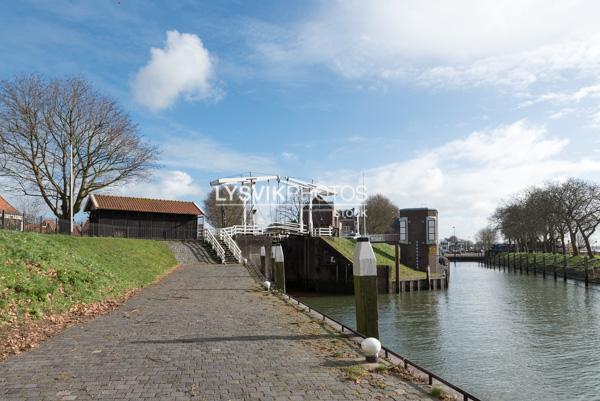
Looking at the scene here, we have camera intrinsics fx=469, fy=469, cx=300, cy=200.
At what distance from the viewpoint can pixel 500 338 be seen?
17469 millimetres

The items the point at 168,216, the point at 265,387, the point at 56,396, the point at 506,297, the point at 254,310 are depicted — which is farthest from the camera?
the point at 168,216

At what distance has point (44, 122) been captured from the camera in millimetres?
32375

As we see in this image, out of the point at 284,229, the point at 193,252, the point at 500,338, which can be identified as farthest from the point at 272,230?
the point at 500,338

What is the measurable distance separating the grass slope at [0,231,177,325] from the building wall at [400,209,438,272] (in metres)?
25.4

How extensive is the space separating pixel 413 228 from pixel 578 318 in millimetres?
20536

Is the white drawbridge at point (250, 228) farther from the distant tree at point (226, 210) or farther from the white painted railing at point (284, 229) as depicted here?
the distant tree at point (226, 210)

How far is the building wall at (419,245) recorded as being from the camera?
42062mm

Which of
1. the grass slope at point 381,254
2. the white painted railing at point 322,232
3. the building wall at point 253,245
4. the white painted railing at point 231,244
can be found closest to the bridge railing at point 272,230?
the white painted railing at point 322,232

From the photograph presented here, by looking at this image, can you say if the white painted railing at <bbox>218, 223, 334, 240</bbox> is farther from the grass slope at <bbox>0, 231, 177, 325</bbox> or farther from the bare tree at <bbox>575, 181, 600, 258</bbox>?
the bare tree at <bbox>575, 181, 600, 258</bbox>

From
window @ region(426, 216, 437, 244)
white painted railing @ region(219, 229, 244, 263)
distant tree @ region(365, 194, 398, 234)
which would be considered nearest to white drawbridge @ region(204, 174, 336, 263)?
white painted railing @ region(219, 229, 244, 263)

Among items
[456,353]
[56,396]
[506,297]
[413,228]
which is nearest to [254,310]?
[456,353]

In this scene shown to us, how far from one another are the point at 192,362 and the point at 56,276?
331 inches

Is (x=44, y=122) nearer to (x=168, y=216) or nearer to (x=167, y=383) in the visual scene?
(x=168, y=216)

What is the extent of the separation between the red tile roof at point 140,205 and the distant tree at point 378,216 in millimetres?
45856
